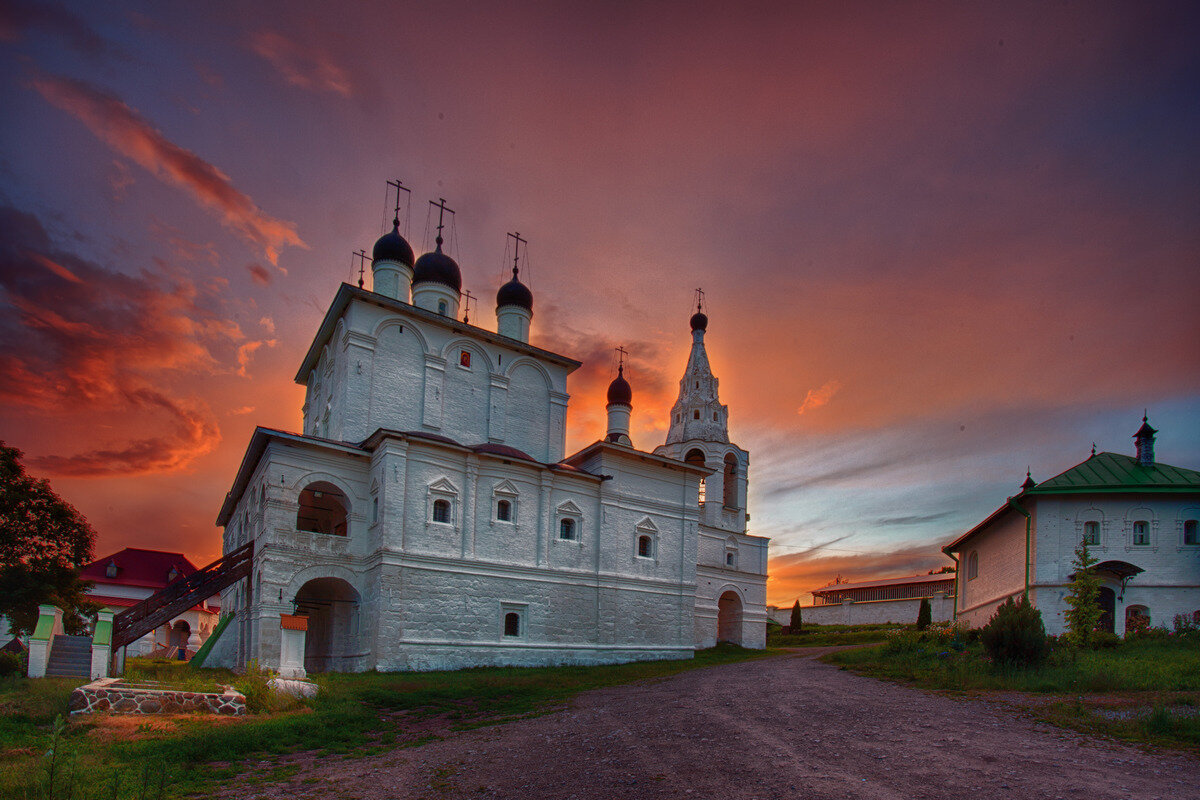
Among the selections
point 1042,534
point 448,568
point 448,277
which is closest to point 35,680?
point 448,568

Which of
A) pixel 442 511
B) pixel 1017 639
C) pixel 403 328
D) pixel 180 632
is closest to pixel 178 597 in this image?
pixel 442 511

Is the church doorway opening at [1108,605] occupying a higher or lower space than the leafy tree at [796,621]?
higher

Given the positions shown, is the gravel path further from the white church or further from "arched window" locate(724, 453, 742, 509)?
"arched window" locate(724, 453, 742, 509)

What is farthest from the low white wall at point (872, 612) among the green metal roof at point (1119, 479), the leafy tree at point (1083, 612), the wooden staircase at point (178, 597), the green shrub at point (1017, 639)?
the wooden staircase at point (178, 597)

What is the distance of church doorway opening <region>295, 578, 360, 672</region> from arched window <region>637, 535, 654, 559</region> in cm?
930

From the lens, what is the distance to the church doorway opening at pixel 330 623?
19891 mm

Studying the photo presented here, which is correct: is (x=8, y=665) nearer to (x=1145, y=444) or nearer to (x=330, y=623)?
(x=330, y=623)

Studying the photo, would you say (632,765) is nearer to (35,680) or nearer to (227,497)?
(35,680)

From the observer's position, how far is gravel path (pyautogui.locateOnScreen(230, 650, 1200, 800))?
22.4ft

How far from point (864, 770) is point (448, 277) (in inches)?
871

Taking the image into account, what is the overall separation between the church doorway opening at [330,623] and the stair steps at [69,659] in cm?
495

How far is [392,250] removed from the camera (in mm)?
25172

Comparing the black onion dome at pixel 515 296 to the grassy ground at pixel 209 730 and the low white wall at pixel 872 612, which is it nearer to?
the grassy ground at pixel 209 730

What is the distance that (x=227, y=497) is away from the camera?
28641 millimetres
